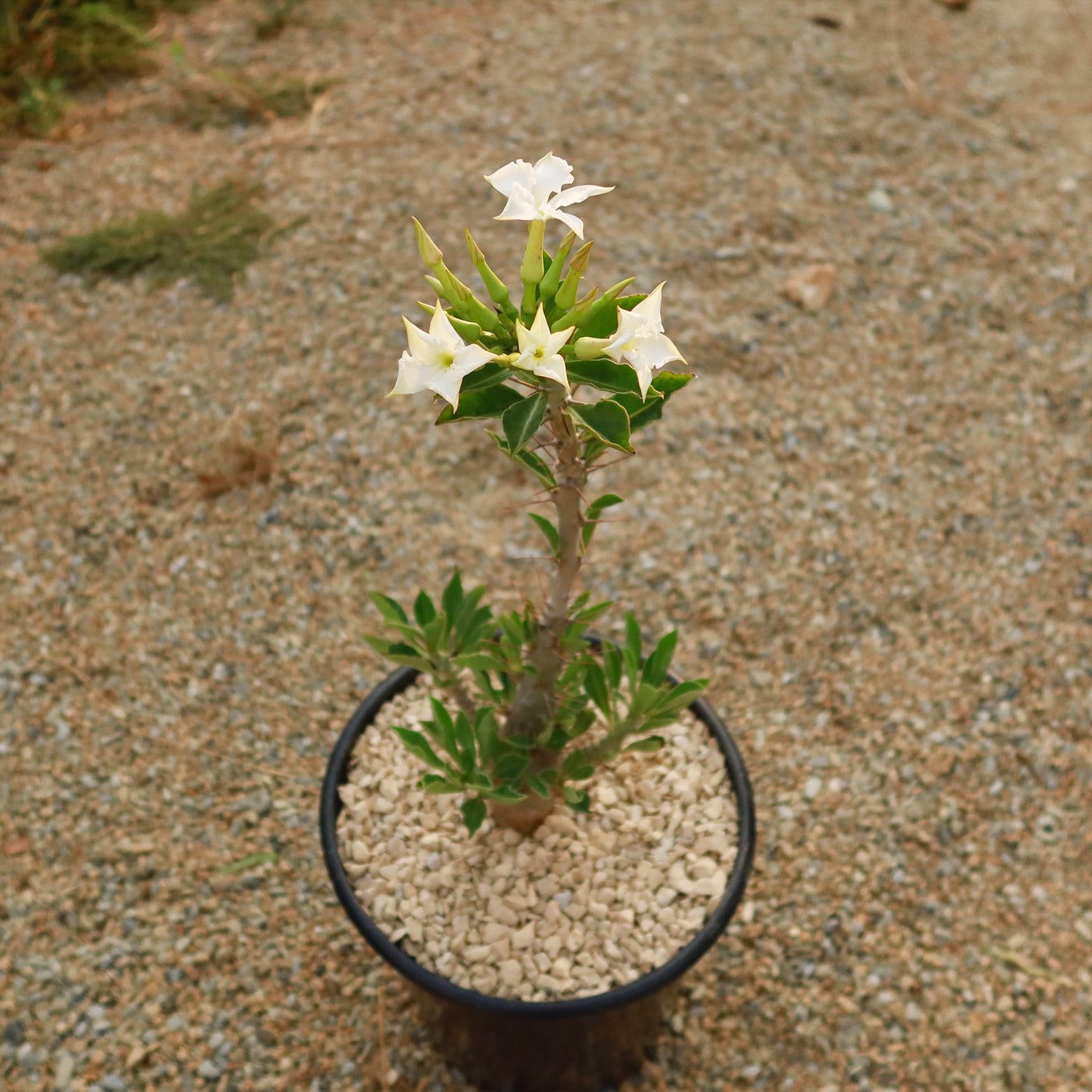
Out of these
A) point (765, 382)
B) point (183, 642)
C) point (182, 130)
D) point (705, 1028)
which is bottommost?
point (705, 1028)

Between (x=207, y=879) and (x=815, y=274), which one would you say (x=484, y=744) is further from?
(x=815, y=274)

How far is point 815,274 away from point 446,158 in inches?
50.6

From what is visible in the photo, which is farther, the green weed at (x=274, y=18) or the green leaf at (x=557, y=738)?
the green weed at (x=274, y=18)

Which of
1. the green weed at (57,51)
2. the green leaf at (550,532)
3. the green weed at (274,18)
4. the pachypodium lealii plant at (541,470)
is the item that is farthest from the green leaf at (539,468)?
the green weed at (274,18)

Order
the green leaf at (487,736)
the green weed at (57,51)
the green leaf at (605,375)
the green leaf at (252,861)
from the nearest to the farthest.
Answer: the green leaf at (605,375) < the green leaf at (487,736) < the green leaf at (252,861) < the green weed at (57,51)

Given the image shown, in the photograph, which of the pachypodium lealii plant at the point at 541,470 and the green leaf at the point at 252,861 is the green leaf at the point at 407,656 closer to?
the pachypodium lealii plant at the point at 541,470

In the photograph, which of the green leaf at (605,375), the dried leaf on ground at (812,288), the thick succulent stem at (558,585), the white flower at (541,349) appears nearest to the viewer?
the white flower at (541,349)

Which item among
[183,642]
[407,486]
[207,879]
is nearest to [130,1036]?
[207,879]

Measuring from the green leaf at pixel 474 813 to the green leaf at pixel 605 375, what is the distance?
72 centimetres

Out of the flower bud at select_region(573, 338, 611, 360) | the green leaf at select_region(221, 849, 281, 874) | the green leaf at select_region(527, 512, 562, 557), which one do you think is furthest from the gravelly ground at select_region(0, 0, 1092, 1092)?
the flower bud at select_region(573, 338, 611, 360)

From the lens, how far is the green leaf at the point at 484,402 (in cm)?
110

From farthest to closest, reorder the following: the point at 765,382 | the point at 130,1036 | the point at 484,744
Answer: the point at 765,382 < the point at 130,1036 < the point at 484,744

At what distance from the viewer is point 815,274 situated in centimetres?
316

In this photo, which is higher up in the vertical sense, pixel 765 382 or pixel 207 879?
pixel 765 382
